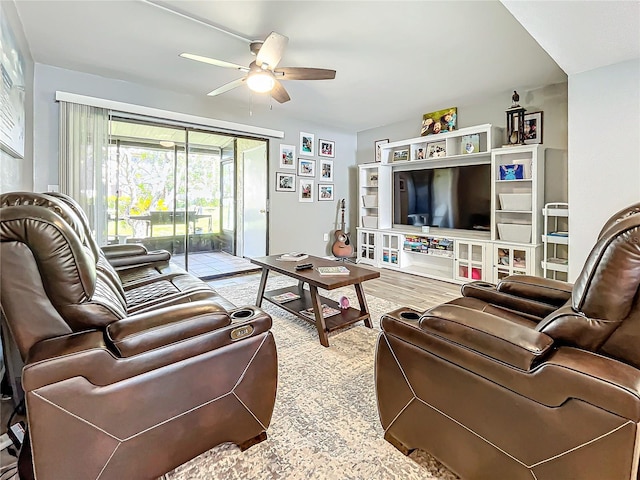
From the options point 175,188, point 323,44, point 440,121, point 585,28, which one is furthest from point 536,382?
point 175,188

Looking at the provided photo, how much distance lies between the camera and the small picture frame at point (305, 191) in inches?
206

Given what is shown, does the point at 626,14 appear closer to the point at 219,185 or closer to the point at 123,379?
the point at 123,379

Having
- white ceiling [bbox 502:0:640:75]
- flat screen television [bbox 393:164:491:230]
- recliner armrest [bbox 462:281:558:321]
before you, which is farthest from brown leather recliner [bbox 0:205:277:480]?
flat screen television [bbox 393:164:491:230]

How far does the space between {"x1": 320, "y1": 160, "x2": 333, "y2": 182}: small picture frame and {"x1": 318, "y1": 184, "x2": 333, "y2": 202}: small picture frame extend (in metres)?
0.12

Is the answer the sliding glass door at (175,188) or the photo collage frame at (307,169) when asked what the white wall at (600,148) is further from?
the sliding glass door at (175,188)

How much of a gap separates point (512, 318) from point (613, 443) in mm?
866

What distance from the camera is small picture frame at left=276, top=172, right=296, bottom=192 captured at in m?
4.94

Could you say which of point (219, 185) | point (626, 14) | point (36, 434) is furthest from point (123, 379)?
point (219, 185)

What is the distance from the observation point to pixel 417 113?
15.3 ft

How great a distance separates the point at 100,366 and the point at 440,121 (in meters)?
4.66

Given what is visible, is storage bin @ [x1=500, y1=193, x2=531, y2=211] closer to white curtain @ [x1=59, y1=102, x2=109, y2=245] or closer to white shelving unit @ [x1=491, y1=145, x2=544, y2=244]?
white shelving unit @ [x1=491, y1=145, x2=544, y2=244]

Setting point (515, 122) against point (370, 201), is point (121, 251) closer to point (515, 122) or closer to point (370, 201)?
point (370, 201)

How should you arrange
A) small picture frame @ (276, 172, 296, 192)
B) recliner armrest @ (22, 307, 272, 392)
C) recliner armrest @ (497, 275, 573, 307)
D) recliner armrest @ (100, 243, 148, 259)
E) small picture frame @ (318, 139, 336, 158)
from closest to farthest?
recliner armrest @ (22, 307, 272, 392), recliner armrest @ (497, 275, 573, 307), recliner armrest @ (100, 243, 148, 259), small picture frame @ (276, 172, 296, 192), small picture frame @ (318, 139, 336, 158)

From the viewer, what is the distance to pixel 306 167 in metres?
5.25
